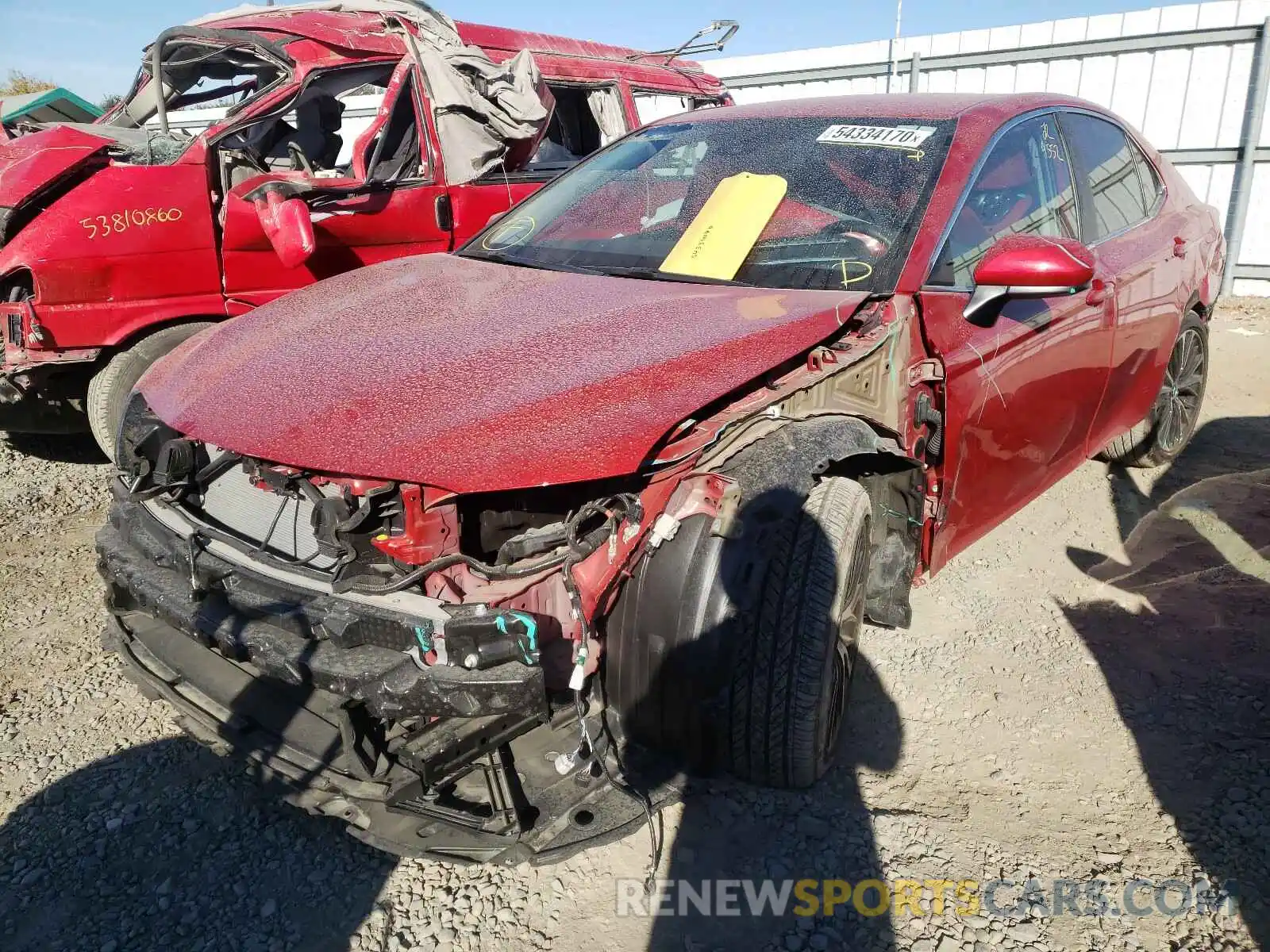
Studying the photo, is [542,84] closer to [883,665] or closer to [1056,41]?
[883,665]

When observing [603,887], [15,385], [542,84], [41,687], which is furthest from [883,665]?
[542,84]

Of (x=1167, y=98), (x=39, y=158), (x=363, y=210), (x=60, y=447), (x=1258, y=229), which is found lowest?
(x=1258, y=229)

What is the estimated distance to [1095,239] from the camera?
3199mm

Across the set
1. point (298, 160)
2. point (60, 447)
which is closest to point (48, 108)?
point (298, 160)

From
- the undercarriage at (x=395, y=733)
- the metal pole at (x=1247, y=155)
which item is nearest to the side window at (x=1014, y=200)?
the undercarriage at (x=395, y=733)

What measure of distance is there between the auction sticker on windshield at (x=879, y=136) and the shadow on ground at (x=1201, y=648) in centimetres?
178

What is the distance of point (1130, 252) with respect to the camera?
10.9 ft

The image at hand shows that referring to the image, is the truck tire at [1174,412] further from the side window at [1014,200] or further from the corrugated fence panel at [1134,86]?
the corrugated fence panel at [1134,86]

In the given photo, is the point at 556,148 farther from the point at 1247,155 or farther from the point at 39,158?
the point at 1247,155

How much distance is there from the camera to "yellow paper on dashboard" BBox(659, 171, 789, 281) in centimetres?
263

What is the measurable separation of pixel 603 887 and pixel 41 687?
2071 millimetres

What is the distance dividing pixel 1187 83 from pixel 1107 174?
7.04m

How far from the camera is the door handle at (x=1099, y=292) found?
2.98 metres

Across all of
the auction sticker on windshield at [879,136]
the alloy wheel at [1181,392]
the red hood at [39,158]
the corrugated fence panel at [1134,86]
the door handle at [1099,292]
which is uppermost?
the auction sticker on windshield at [879,136]
